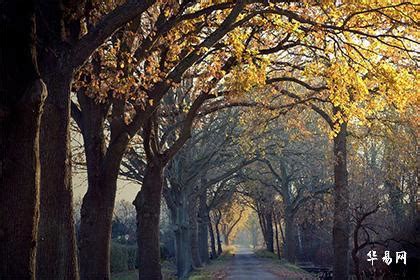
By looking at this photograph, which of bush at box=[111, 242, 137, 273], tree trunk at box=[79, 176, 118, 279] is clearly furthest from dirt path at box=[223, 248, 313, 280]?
tree trunk at box=[79, 176, 118, 279]

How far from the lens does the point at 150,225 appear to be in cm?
1404

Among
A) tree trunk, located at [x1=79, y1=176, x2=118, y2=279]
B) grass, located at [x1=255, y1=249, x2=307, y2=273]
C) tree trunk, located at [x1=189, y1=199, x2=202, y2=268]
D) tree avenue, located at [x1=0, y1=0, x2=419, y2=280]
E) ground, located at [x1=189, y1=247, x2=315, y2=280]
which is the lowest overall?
grass, located at [x1=255, y1=249, x2=307, y2=273]

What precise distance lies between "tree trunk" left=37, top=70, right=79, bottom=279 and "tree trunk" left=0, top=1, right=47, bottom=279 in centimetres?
92

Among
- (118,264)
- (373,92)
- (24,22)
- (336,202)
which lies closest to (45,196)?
(24,22)

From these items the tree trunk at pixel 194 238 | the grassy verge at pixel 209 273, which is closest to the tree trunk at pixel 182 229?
the grassy verge at pixel 209 273

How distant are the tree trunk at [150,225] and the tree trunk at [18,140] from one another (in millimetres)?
7639

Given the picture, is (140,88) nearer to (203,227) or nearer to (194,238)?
(194,238)

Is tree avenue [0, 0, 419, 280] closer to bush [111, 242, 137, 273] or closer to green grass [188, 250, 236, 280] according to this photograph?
green grass [188, 250, 236, 280]

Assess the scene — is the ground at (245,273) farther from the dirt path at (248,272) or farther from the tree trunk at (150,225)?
the tree trunk at (150,225)

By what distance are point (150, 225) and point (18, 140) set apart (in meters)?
7.92

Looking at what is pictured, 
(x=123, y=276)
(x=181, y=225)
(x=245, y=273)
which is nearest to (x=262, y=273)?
(x=245, y=273)

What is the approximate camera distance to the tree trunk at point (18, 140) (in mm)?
6266

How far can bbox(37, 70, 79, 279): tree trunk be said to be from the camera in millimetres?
7570

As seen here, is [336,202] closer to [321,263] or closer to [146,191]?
[146,191]
